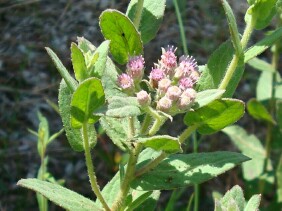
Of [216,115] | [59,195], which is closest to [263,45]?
[216,115]

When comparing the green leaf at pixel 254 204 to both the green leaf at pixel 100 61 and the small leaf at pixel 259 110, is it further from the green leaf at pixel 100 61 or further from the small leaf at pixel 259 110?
the small leaf at pixel 259 110

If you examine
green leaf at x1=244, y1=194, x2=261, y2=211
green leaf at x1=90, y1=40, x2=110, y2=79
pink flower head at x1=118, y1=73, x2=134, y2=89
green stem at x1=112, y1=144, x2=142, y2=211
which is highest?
green leaf at x1=90, y1=40, x2=110, y2=79

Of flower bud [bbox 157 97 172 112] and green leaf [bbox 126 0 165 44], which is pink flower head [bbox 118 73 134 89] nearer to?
flower bud [bbox 157 97 172 112]

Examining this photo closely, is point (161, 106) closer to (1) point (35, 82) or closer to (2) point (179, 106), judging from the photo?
(2) point (179, 106)

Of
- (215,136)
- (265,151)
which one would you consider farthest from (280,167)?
(215,136)

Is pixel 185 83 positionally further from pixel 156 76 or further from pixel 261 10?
pixel 261 10

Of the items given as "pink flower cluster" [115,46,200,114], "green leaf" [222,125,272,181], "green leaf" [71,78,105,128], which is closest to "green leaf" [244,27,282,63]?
"pink flower cluster" [115,46,200,114]
